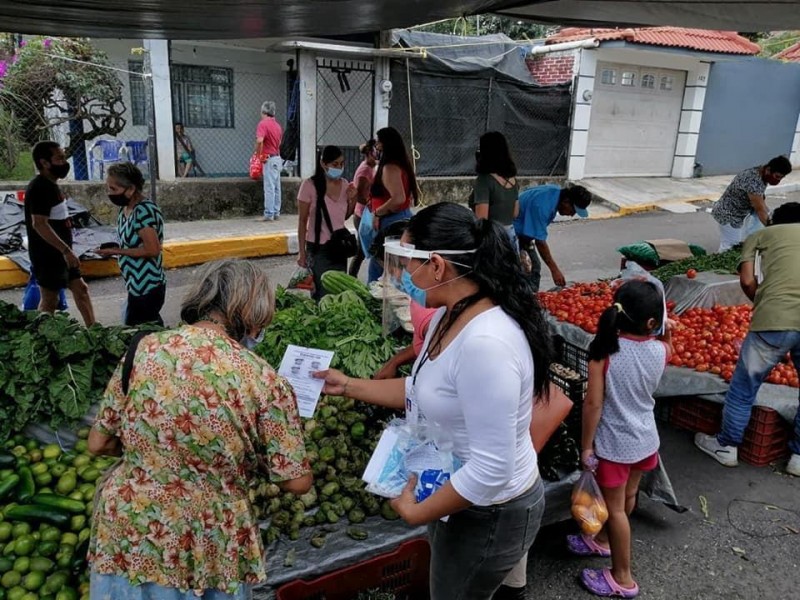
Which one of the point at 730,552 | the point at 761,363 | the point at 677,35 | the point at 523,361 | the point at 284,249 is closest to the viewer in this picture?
the point at 523,361

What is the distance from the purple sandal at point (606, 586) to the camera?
3230 millimetres

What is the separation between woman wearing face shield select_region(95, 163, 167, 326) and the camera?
15.3 feet

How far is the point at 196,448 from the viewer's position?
1872mm

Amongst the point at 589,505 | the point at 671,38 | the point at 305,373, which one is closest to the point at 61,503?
A: the point at 305,373

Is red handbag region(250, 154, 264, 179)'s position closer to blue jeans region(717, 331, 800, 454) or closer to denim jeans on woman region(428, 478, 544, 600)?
blue jeans region(717, 331, 800, 454)

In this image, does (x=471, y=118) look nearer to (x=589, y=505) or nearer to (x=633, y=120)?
(x=633, y=120)

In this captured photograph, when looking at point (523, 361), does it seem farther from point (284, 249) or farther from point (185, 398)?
point (284, 249)

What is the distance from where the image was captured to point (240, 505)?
203 cm

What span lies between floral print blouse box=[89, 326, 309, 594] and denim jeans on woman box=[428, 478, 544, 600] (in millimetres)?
541

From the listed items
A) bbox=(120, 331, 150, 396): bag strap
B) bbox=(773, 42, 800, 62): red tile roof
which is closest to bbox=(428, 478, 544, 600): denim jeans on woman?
bbox=(120, 331, 150, 396): bag strap

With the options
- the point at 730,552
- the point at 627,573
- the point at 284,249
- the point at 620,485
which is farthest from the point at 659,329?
the point at 284,249

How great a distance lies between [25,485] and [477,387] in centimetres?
263

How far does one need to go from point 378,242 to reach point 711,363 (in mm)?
2868

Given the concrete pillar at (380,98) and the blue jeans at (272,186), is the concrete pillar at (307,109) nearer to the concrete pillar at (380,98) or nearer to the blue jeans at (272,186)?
the blue jeans at (272,186)
